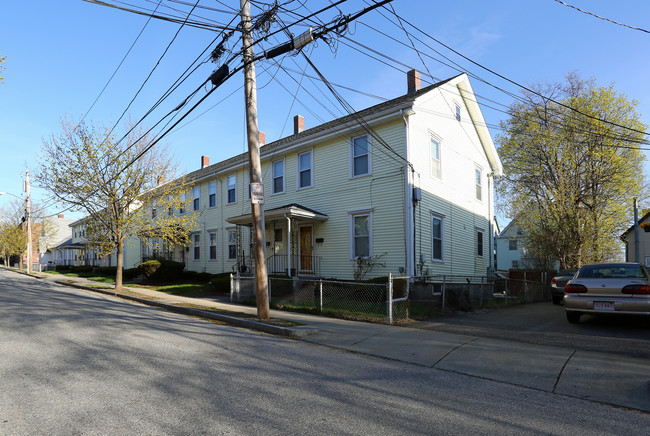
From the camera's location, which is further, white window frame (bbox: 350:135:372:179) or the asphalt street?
white window frame (bbox: 350:135:372:179)

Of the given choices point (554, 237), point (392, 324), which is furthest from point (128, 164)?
point (554, 237)

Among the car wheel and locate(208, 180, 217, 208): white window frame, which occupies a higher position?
locate(208, 180, 217, 208): white window frame

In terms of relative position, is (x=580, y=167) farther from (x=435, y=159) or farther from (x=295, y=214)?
(x=295, y=214)

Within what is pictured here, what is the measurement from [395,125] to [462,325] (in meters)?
7.97

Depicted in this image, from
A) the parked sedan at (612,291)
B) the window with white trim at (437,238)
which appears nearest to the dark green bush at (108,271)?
the window with white trim at (437,238)

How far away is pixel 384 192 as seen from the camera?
15289 mm

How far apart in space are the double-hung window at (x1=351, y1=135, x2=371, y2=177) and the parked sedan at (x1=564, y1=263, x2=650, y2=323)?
8422mm

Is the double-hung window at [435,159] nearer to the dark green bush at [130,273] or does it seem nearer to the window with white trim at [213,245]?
the window with white trim at [213,245]

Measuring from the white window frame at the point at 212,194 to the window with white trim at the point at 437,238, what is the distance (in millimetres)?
13135

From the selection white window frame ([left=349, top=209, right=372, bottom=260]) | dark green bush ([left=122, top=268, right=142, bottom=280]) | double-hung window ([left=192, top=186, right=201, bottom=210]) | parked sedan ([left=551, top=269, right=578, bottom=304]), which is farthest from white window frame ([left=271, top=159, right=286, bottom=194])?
dark green bush ([left=122, top=268, right=142, bottom=280])

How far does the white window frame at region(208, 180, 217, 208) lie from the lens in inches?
944

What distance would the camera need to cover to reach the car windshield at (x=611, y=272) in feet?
29.1

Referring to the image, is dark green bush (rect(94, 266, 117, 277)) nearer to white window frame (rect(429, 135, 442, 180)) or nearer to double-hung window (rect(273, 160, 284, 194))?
double-hung window (rect(273, 160, 284, 194))

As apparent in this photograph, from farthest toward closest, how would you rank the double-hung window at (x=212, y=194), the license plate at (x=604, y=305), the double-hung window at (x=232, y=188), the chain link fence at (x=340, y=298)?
the double-hung window at (x=212, y=194) → the double-hung window at (x=232, y=188) → the chain link fence at (x=340, y=298) → the license plate at (x=604, y=305)
